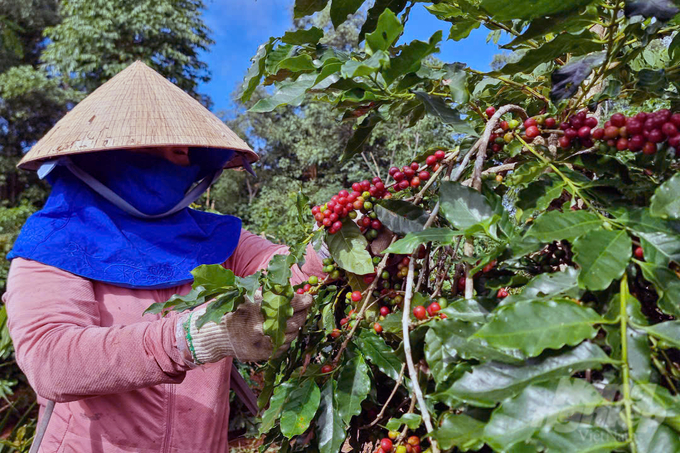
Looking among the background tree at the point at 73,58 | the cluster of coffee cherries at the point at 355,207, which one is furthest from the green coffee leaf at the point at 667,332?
the background tree at the point at 73,58

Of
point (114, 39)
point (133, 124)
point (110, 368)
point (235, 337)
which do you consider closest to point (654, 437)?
point (235, 337)

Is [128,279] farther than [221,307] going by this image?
Yes

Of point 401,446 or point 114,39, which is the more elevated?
point 114,39

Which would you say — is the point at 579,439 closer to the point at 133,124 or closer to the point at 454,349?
the point at 454,349

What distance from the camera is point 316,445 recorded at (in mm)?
622

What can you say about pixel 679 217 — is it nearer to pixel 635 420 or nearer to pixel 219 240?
pixel 635 420

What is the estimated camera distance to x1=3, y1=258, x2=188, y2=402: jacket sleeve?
3.12 feet

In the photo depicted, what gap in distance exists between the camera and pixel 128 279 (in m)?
1.21

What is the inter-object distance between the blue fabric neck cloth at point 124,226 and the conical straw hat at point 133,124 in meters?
0.08

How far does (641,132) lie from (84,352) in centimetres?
103

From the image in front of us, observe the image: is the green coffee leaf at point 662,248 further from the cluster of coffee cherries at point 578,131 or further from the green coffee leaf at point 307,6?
the green coffee leaf at point 307,6

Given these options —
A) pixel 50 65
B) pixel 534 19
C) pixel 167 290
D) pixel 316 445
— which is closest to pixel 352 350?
pixel 316 445

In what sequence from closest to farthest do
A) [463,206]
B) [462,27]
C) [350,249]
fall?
[463,206] < [462,27] < [350,249]

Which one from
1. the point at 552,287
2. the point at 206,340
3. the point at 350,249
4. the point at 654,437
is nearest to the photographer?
the point at 654,437
